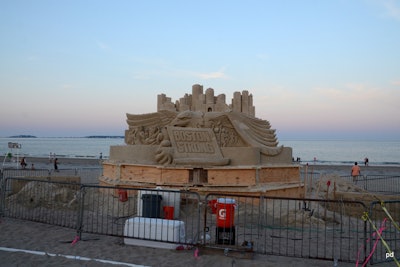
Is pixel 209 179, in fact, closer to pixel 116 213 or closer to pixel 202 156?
pixel 202 156

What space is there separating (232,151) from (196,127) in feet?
5.51

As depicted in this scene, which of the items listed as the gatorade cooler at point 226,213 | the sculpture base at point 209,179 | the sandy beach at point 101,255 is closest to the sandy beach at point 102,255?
the sandy beach at point 101,255

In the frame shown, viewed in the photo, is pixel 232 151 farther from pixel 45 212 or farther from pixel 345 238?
pixel 45 212

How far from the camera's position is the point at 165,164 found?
12398 millimetres

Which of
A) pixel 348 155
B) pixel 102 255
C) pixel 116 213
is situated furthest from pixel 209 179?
pixel 348 155

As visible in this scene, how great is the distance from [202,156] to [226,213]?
6.23 metres

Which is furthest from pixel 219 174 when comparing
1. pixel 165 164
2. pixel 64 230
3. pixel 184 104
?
pixel 64 230

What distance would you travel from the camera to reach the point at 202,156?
41.8ft

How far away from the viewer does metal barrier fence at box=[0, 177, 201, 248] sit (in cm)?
681

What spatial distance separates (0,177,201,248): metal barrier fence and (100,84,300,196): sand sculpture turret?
3.13 feet

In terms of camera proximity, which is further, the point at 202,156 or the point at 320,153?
the point at 320,153

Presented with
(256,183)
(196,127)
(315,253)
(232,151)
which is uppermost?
(196,127)

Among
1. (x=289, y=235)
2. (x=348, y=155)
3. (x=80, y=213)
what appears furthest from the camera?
(x=348, y=155)

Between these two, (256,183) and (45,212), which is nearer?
(45,212)
